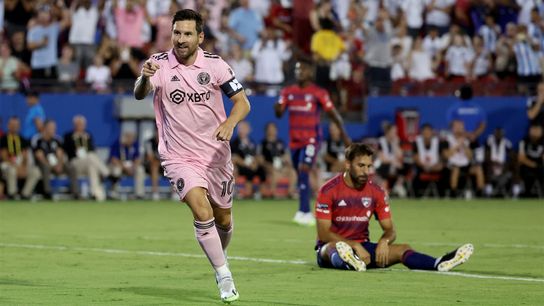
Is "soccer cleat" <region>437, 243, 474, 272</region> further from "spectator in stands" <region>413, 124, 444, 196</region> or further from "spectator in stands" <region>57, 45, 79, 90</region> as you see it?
"spectator in stands" <region>57, 45, 79, 90</region>

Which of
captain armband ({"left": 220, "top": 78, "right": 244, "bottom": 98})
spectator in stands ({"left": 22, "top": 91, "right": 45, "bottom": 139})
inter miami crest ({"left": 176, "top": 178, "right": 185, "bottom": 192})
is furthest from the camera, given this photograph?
spectator in stands ({"left": 22, "top": 91, "right": 45, "bottom": 139})

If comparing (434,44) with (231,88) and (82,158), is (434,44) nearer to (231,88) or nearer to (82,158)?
(82,158)

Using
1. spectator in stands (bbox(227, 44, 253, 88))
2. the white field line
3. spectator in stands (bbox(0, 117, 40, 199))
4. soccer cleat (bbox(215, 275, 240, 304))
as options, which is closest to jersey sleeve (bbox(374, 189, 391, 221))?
the white field line

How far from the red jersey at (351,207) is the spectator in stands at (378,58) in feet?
55.8

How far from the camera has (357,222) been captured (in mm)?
12922

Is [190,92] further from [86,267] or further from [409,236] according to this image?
[409,236]

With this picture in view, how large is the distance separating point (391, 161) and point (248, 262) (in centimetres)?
1535

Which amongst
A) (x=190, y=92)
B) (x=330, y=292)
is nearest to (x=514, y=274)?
(x=330, y=292)

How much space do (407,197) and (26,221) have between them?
10953 mm

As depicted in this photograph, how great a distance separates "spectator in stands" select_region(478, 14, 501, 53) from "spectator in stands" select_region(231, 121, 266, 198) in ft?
20.8

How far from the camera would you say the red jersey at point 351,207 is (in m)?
12.9

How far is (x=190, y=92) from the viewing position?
10711 millimetres

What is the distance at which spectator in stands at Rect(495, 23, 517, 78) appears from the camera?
30.3m

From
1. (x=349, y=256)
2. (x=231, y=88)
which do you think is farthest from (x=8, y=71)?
(x=231, y=88)
